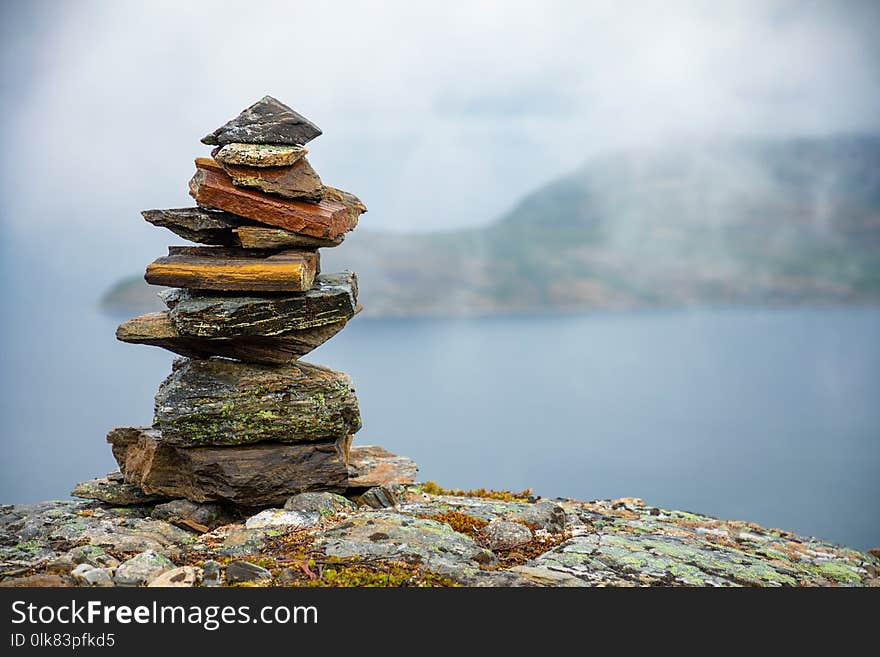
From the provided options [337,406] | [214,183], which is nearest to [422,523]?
[337,406]

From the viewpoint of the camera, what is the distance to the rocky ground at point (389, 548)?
11984 mm

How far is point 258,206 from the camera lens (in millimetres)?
16016

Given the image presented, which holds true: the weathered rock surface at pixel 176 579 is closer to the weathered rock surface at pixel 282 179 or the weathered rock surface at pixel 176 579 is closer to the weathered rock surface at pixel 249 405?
the weathered rock surface at pixel 249 405

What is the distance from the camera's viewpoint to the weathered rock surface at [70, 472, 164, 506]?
17109 mm

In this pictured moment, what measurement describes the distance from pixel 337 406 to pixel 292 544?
363cm

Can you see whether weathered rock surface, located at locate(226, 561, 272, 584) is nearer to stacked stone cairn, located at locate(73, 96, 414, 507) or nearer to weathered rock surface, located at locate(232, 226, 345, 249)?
stacked stone cairn, located at locate(73, 96, 414, 507)

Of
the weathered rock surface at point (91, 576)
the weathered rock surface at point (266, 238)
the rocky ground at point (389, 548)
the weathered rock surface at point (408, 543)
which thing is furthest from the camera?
the weathered rock surface at point (266, 238)

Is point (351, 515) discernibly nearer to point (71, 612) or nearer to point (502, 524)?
point (502, 524)

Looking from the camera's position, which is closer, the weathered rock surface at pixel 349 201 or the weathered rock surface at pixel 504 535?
the weathered rock surface at pixel 504 535

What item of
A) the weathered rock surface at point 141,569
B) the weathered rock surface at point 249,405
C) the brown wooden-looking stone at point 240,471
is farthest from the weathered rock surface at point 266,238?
the weathered rock surface at point 141,569

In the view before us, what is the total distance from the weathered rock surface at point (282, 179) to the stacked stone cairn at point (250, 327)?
22 mm

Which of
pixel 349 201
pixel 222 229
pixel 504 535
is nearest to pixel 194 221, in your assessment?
pixel 222 229

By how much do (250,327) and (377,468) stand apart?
446 cm

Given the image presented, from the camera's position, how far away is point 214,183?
52.6 ft
